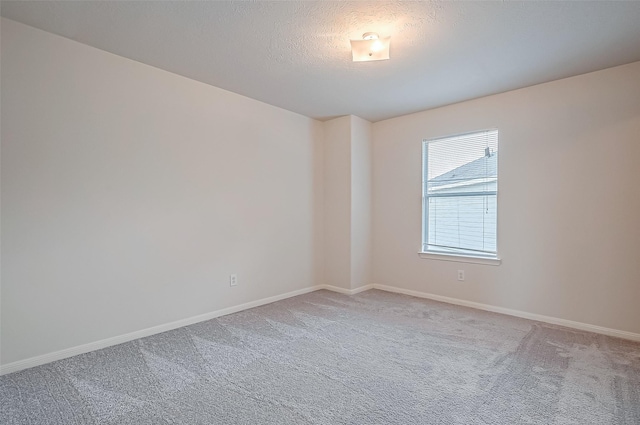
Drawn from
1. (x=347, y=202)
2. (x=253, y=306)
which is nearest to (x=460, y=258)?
(x=347, y=202)

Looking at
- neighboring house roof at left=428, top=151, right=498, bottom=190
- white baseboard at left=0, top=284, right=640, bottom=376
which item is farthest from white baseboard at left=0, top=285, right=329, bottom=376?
neighboring house roof at left=428, top=151, right=498, bottom=190

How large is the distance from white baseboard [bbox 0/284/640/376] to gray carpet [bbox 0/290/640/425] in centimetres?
8

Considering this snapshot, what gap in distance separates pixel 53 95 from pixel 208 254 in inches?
70.1

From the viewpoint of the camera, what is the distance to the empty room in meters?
2.05

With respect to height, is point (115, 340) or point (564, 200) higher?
point (564, 200)

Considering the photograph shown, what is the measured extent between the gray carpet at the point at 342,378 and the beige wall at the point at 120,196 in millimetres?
373

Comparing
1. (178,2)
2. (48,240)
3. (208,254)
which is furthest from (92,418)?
(178,2)

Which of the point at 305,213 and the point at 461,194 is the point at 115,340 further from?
the point at 461,194

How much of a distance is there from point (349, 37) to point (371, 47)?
0.59 ft

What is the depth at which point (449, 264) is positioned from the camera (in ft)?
13.0

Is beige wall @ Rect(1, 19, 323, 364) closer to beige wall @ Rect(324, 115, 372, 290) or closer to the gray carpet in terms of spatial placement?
the gray carpet

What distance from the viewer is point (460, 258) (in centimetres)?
387

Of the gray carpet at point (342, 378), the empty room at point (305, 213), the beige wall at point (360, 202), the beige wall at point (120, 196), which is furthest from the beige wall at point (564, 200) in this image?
the beige wall at point (120, 196)

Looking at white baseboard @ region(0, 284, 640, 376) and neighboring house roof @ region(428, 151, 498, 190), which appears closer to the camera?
white baseboard @ region(0, 284, 640, 376)
